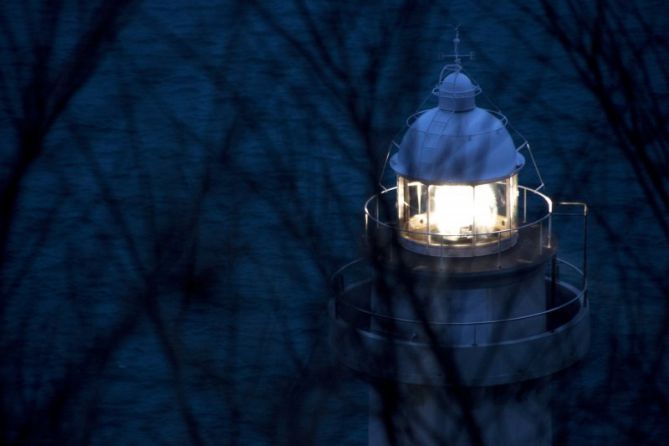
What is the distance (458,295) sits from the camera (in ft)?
40.4

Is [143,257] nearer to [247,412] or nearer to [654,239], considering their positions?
[247,412]

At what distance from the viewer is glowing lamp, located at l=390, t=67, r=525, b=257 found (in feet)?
40.2

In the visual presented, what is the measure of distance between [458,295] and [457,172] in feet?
2.69

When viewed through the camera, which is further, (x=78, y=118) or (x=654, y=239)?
(x=78, y=118)

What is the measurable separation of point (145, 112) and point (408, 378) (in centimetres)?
1673

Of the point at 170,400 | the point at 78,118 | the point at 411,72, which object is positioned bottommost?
the point at 170,400

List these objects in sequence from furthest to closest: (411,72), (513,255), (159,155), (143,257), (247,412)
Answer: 1. (159,155)
2. (143,257)
3. (247,412)
4. (513,255)
5. (411,72)

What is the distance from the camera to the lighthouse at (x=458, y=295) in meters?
12.3

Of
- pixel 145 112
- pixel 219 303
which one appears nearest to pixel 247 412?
pixel 219 303

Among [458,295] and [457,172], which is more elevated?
[457,172]

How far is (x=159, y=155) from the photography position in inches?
1068

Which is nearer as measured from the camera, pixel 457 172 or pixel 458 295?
pixel 457 172

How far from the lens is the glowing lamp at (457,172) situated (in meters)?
12.2

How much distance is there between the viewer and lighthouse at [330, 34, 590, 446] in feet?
40.2
